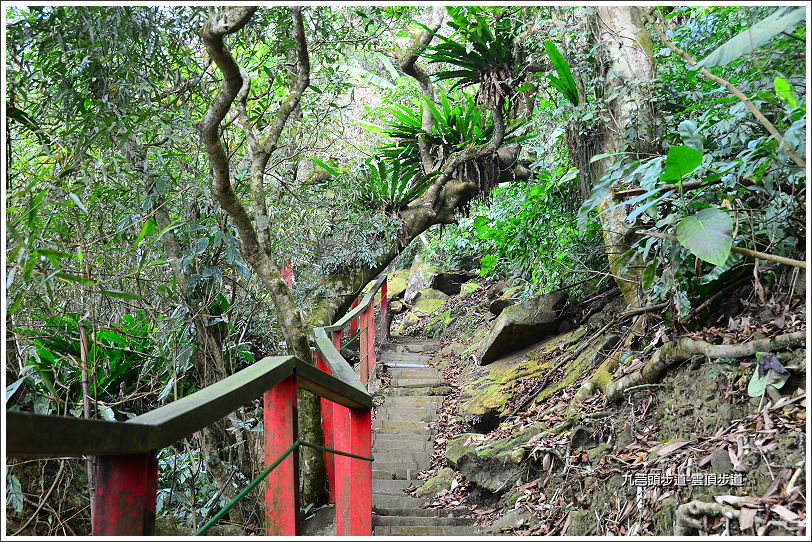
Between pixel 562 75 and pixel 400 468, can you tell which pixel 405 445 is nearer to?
pixel 400 468

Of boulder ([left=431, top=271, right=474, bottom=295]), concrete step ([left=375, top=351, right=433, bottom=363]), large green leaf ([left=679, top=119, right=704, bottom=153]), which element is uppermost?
boulder ([left=431, top=271, right=474, bottom=295])

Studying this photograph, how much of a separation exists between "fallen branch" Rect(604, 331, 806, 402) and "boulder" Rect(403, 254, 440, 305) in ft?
23.2

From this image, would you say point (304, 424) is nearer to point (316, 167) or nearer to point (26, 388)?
point (26, 388)

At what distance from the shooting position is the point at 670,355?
117 inches

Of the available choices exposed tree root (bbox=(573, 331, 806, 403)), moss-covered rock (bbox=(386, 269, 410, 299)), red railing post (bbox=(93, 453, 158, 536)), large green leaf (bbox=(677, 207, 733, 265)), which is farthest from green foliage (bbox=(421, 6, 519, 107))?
moss-covered rock (bbox=(386, 269, 410, 299))

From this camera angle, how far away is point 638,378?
3133 mm

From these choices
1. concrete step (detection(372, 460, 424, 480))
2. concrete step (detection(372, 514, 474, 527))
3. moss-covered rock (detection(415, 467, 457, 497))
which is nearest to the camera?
concrete step (detection(372, 514, 474, 527))

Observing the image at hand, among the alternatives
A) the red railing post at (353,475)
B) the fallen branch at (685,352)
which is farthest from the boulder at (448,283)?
the red railing post at (353,475)

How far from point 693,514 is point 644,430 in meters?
0.81

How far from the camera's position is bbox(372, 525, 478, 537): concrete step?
3.04 m

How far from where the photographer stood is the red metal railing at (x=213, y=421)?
83cm

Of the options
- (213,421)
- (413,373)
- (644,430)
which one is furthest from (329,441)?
(413,373)

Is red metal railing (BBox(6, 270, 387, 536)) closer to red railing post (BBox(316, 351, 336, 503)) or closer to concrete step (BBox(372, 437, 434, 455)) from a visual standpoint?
red railing post (BBox(316, 351, 336, 503))

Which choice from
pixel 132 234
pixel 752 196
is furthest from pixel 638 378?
pixel 132 234
